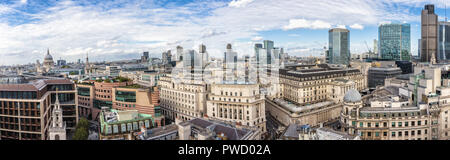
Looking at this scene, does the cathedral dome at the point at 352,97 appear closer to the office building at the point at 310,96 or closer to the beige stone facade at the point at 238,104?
the office building at the point at 310,96

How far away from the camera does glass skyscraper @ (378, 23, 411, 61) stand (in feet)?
296

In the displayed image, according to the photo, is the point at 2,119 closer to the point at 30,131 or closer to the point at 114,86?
the point at 30,131

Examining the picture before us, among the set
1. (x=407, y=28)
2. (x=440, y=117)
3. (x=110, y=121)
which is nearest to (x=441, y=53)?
(x=407, y=28)

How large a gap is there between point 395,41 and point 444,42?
14.1 metres

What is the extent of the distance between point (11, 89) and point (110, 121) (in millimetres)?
9742

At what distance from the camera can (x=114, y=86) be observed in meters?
36.3

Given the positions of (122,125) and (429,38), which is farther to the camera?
(429,38)

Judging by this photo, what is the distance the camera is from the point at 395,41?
301ft

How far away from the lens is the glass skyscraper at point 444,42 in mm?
76812

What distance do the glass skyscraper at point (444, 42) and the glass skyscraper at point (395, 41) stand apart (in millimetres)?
10646

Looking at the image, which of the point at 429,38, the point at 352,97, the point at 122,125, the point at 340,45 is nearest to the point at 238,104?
the point at 352,97

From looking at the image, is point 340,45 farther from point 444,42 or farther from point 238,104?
point 238,104

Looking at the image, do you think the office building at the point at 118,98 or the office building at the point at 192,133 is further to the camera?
the office building at the point at 118,98

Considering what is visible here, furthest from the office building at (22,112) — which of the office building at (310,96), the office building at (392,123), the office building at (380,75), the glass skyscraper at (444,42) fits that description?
the glass skyscraper at (444,42)
